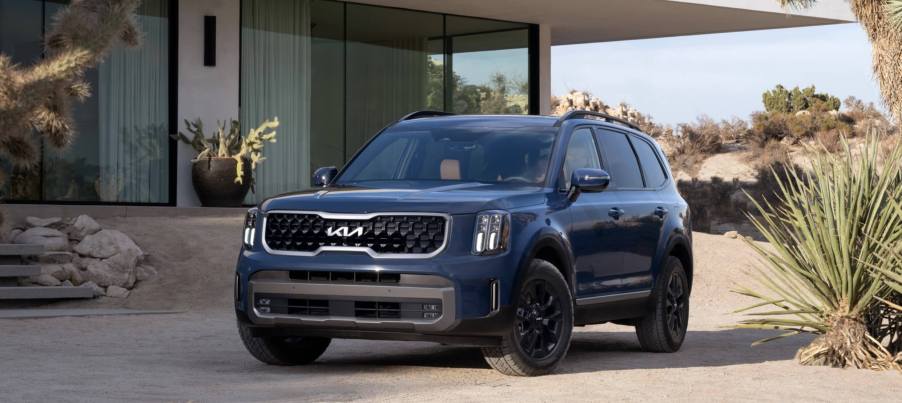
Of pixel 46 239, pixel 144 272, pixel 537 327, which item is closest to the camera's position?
pixel 537 327

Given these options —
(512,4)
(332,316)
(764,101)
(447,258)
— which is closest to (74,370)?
(332,316)

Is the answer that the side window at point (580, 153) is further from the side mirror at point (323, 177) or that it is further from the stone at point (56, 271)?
the stone at point (56, 271)

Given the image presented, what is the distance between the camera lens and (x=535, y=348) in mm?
9039

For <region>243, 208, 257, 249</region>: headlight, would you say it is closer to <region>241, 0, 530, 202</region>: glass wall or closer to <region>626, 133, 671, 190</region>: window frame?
<region>626, 133, 671, 190</region>: window frame

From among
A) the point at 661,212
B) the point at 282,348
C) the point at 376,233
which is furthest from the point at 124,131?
the point at 376,233

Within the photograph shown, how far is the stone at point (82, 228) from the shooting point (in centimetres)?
1680

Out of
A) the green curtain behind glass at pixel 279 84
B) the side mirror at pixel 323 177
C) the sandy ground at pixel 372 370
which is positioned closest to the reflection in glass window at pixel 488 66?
the green curtain behind glass at pixel 279 84

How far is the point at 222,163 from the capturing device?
21703 mm

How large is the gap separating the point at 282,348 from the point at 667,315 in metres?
3.35

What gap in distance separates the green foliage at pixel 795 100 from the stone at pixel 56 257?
4182 centimetres

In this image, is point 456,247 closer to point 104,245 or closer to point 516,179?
point 516,179

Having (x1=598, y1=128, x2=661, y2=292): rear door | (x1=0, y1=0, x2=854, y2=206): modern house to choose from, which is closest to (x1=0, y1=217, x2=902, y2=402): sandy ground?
(x1=598, y1=128, x2=661, y2=292): rear door

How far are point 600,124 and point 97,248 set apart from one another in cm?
765

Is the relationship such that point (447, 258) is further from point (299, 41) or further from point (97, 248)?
point (299, 41)
